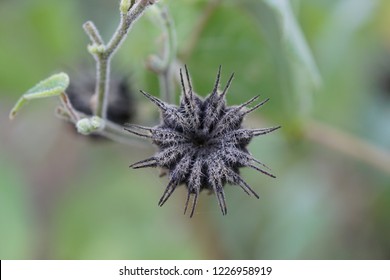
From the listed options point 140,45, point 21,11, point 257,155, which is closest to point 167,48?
point 140,45

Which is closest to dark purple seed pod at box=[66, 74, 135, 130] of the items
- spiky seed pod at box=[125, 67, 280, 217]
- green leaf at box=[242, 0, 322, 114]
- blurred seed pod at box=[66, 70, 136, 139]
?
blurred seed pod at box=[66, 70, 136, 139]

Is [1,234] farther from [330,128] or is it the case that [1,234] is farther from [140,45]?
[330,128]

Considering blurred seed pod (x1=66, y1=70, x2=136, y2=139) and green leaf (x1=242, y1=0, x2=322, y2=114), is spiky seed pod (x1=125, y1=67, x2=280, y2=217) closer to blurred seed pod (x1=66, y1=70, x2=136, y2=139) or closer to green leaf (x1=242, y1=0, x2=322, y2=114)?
green leaf (x1=242, y1=0, x2=322, y2=114)

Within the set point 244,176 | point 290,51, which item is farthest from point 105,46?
point 244,176

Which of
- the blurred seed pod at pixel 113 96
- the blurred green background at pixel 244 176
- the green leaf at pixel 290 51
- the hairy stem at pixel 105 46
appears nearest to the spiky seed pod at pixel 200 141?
the hairy stem at pixel 105 46

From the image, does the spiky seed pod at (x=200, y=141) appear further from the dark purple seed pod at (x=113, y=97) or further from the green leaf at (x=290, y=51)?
the dark purple seed pod at (x=113, y=97)

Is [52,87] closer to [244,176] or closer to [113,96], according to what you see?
[113,96]

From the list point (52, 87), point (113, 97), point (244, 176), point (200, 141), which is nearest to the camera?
point (200, 141)
